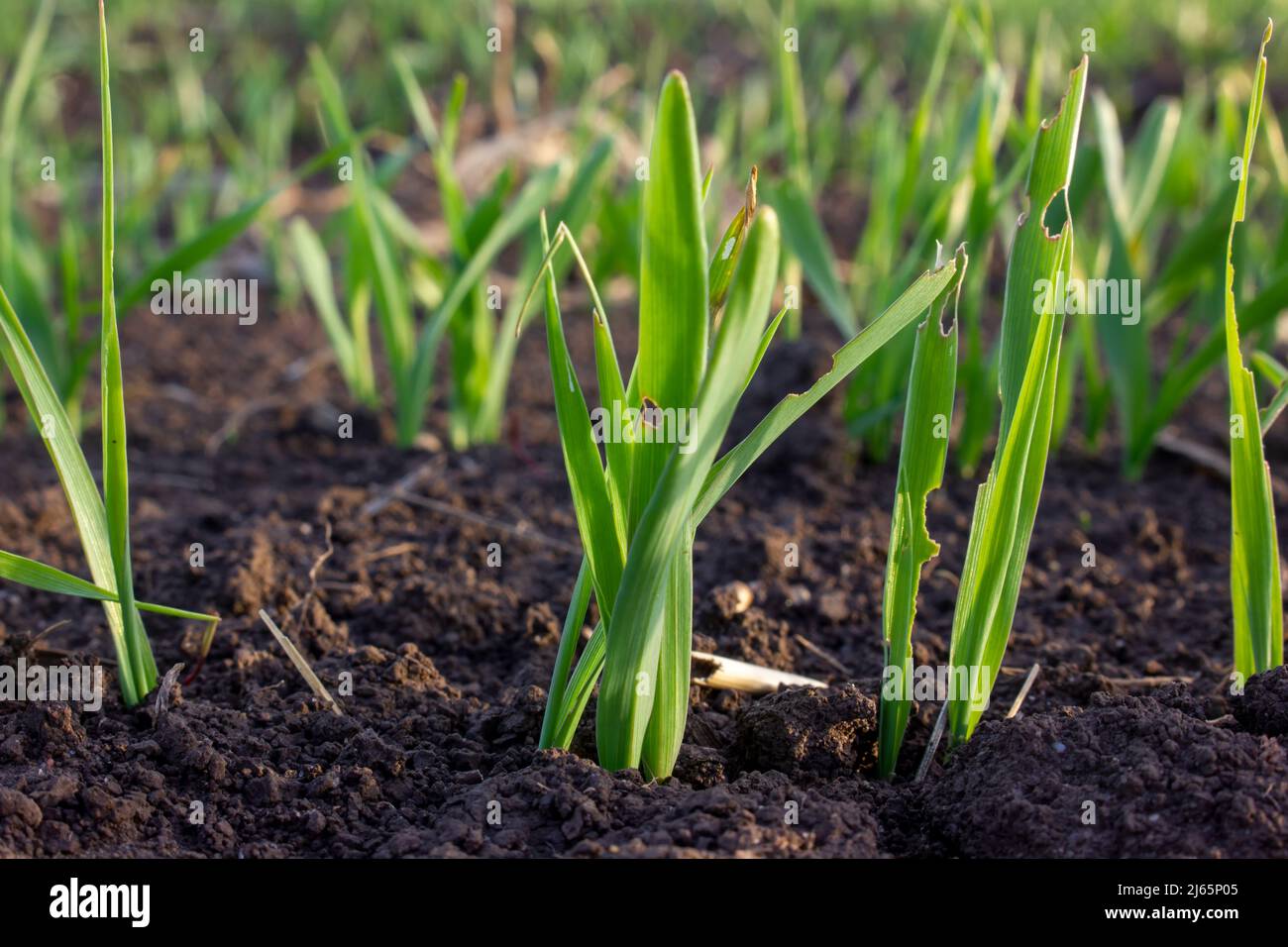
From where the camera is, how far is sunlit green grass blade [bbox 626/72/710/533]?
3.12 feet

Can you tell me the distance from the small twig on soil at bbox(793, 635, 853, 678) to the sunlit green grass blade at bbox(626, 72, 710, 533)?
1.98 feet

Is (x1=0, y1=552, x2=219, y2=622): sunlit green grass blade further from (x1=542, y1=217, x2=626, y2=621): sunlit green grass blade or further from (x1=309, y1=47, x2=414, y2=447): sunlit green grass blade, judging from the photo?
(x1=309, y1=47, x2=414, y2=447): sunlit green grass blade

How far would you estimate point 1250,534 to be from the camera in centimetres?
136

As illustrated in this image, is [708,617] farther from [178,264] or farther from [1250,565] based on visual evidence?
[178,264]

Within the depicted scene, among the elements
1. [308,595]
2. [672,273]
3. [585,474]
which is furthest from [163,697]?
[672,273]

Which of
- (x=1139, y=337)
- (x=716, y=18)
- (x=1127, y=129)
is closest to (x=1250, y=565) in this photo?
(x=1139, y=337)

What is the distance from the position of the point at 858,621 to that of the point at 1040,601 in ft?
0.98

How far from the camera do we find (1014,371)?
1240mm

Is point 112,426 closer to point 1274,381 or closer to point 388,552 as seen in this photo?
point 388,552

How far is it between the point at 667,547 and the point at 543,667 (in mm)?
571

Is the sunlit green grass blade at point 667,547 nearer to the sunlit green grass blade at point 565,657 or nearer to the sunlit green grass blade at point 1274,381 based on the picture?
the sunlit green grass blade at point 565,657

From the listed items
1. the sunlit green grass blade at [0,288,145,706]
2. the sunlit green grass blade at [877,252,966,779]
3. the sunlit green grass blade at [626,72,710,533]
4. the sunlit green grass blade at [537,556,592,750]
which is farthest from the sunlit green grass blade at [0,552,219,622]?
the sunlit green grass blade at [877,252,966,779]

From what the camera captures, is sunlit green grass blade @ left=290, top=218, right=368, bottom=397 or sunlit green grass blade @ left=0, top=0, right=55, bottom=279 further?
sunlit green grass blade @ left=290, top=218, right=368, bottom=397

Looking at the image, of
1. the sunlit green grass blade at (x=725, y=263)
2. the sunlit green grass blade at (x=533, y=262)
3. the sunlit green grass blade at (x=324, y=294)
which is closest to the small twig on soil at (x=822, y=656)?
the sunlit green grass blade at (x=725, y=263)
